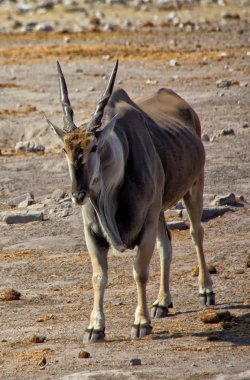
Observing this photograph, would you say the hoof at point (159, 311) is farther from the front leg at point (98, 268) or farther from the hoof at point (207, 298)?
the front leg at point (98, 268)

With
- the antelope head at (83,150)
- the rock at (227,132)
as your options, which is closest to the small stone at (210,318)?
the antelope head at (83,150)

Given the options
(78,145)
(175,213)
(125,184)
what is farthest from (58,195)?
(78,145)

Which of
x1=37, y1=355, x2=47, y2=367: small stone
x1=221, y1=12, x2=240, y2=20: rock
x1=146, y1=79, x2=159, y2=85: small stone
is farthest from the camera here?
x1=221, y1=12, x2=240, y2=20: rock

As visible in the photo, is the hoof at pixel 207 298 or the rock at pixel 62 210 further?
the rock at pixel 62 210

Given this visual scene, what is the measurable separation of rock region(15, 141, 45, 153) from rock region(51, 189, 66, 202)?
2.45m

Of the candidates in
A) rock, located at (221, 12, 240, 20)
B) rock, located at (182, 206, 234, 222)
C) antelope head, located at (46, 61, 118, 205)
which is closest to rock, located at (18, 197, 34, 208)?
rock, located at (182, 206, 234, 222)

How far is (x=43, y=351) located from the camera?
6.81 meters

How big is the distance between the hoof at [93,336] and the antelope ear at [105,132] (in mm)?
1000

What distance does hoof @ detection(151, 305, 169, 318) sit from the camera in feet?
25.5

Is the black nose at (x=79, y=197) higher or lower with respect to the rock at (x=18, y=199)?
higher

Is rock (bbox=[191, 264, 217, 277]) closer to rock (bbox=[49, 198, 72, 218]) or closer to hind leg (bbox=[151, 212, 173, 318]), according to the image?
hind leg (bbox=[151, 212, 173, 318])

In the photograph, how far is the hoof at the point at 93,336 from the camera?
23.0ft

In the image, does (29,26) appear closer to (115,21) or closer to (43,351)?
(115,21)

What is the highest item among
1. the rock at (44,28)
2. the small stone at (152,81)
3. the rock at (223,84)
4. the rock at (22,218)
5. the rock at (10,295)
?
the rock at (10,295)
